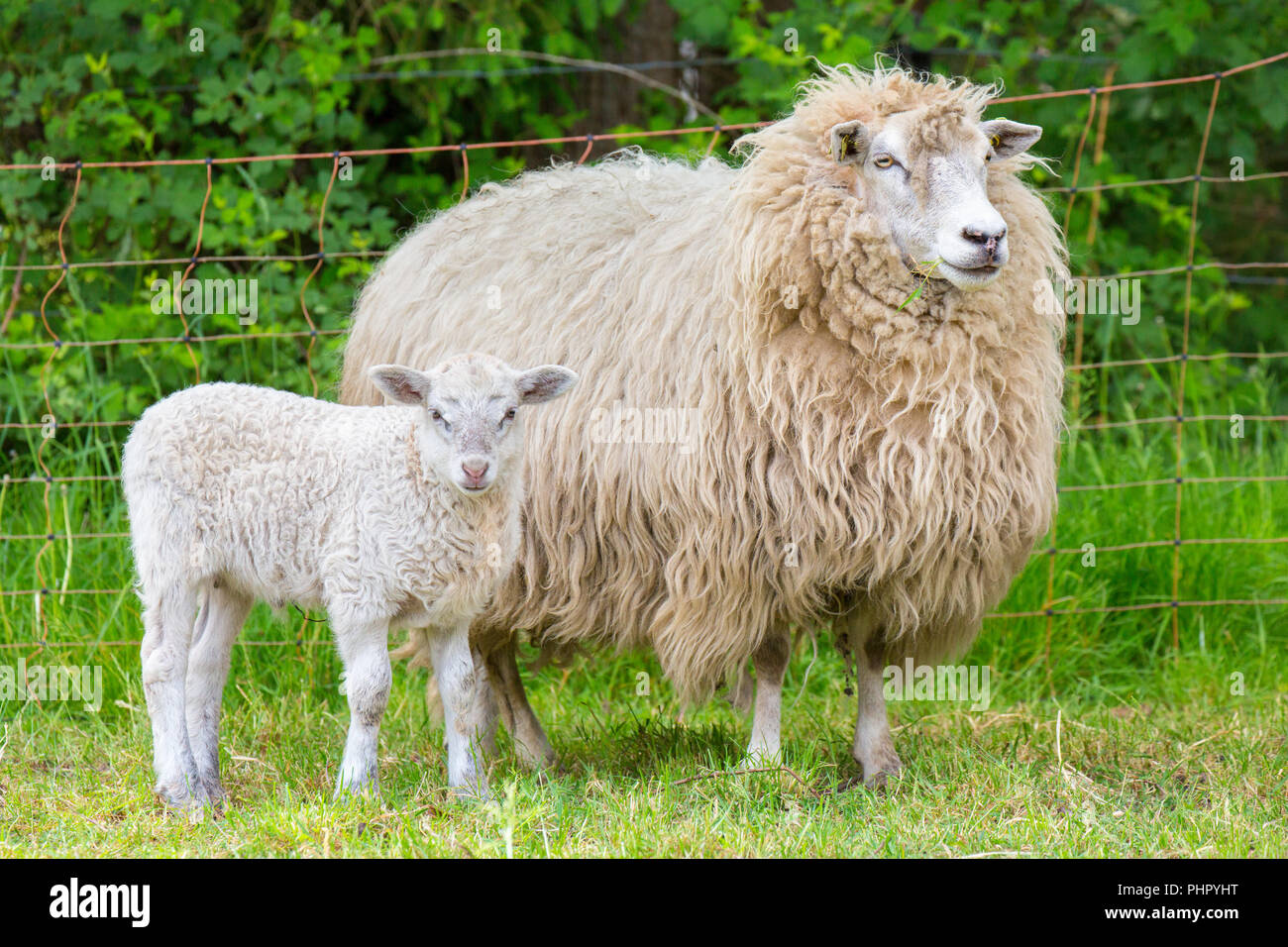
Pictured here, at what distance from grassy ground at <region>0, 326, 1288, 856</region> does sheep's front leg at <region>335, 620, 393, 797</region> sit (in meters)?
0.11

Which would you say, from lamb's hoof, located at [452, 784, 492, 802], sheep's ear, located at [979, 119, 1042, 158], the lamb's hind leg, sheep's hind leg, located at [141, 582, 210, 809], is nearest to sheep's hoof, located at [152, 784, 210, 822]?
sheep's hind leg, located at [141, 582, 210, 809]

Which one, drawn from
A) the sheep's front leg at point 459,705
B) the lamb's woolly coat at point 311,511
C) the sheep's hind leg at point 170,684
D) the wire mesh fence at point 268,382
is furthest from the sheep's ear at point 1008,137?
the sheep's hind leg at point 170,684

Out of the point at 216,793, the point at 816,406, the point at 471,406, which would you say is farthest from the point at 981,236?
the point at 216,793

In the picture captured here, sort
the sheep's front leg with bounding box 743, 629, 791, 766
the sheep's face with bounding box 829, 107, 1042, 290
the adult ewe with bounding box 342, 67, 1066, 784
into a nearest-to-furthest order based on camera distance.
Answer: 1. the sheep's face with bounding box 829, 107, 1042, 290
2. the adult ewe with bounding box 342, 67, 1066, 784
3. the sheep's front leg with bounding box 743, 629, 791, 766

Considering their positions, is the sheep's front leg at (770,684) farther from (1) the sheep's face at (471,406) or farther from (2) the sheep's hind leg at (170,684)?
(2) the sheep's hind leg at (170,684)

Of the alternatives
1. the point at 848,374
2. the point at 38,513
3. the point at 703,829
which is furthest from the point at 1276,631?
the point at 38,513

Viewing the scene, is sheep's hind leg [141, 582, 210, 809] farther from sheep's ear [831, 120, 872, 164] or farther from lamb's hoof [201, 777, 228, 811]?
sheep's ear [831, 120, 872, 164]

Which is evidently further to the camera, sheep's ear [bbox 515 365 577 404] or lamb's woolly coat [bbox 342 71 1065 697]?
lamb's woolly coat [bbox 342 71 1065 697]

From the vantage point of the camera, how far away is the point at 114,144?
257 inches

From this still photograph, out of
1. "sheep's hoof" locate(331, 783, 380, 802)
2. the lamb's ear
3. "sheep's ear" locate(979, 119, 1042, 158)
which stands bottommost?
"sheep's hoof" locate(331, 783, 380, 802)

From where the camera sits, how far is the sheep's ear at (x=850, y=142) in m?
3.96

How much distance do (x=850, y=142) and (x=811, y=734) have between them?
1.99m

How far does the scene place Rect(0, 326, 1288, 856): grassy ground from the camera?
3521 mm

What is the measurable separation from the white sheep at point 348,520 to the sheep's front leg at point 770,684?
0.85m
